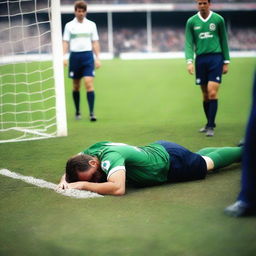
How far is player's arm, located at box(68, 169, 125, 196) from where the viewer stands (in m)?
4.51

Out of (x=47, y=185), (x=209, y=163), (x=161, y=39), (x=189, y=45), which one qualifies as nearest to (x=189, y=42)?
Answer: (x=189, y=45)

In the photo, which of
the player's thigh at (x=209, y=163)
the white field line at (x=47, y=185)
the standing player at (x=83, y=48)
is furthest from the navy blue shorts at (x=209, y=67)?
the white field line at (x=47, y=185)

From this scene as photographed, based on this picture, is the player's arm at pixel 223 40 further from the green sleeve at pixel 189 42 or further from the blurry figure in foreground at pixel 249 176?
the blurry figure in foreground at pixel 249 176

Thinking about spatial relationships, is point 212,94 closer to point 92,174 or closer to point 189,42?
point 189,42

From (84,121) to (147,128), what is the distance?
5.55 feet

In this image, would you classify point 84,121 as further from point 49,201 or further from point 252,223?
point 252,223

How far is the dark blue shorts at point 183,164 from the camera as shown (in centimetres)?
498

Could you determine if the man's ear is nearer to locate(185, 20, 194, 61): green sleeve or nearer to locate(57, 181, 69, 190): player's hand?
locate(57, 181, 69, 190): player's hand

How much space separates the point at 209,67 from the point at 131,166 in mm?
3767

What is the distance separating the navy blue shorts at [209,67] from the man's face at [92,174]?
3.92m

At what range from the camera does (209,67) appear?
8.16 meters

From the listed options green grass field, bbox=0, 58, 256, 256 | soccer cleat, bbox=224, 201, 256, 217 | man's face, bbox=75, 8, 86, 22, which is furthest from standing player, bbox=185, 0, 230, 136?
soccer cleat, bbox=224, 201, 256, 217

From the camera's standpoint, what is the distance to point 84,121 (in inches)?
404

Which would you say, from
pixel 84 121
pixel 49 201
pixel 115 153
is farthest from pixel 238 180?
pixel 84 121
